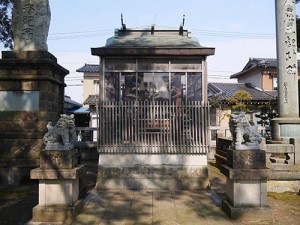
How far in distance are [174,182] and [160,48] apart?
473 cm

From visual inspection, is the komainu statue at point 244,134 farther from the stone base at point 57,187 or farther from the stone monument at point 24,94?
the stone monument at point 24,94

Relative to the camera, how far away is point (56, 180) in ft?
20.9

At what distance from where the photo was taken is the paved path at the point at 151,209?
6352 millimetres

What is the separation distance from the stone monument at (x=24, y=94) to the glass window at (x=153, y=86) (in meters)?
3.39

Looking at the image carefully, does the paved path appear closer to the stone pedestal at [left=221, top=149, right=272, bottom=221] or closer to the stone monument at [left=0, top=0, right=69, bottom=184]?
the stone pedestal at [left=221, top=149, right=272, bottom=221]

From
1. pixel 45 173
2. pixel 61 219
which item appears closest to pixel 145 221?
pixel 61 219

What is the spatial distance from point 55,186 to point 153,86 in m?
5.89

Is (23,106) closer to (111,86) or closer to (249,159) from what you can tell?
(111,86)

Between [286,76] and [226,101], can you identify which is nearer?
[286,76]

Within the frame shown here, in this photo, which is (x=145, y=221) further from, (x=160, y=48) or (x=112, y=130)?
(x=160, y=48)

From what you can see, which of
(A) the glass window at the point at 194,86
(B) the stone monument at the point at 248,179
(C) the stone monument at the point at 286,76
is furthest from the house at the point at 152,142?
(B) the stone monument at the point at 248,179

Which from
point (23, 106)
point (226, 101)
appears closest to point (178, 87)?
point (23, 106)

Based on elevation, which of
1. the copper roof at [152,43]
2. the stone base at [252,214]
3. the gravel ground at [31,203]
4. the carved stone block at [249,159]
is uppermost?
the copper roof at [152,43]

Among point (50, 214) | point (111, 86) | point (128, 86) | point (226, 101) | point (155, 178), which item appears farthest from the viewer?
point (226, 101)
